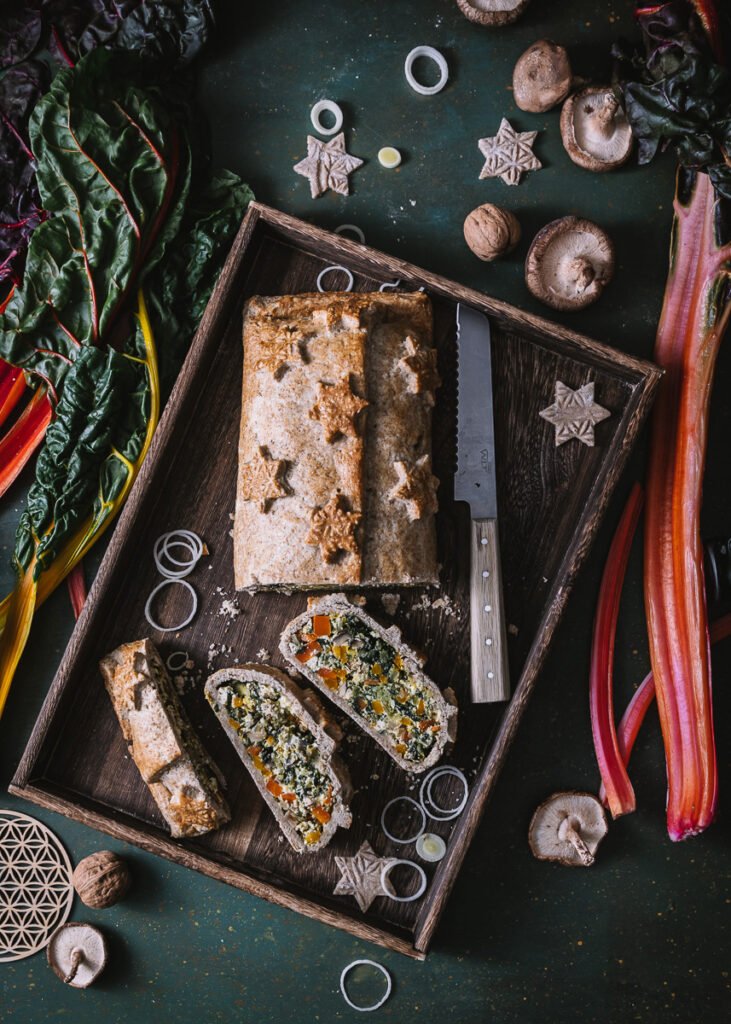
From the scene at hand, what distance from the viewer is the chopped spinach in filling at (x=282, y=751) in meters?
4.68

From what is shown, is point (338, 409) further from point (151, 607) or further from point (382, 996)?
point (382, 996)

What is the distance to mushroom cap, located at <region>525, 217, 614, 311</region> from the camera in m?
4.87

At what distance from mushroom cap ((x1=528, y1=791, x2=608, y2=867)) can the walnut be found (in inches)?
126

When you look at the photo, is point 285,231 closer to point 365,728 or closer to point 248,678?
point 248,678

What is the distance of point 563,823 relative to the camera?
498 cm

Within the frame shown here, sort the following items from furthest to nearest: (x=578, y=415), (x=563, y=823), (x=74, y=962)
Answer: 1. (x=74, y=962)
2. (x=563, y=823)
3. (x=578, y=415)

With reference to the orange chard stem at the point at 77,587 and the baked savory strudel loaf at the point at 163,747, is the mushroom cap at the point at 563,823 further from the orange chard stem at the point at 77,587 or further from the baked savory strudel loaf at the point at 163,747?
the orange chard stem at the point at 77,587

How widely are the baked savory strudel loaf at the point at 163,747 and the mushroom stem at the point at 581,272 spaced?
10.5ft

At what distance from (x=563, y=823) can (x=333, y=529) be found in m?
2.26

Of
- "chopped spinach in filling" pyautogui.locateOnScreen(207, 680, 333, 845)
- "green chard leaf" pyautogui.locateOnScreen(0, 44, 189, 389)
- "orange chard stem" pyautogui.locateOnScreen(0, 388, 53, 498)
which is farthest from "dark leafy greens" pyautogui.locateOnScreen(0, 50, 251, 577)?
"chopped spinach in filling" pyautogui.locateOnScreen(207, 680, 333, 845)

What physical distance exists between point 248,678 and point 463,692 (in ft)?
4.00

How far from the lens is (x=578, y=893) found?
16.7 ft

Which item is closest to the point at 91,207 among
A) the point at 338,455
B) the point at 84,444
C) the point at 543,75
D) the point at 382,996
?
the point at 84,444

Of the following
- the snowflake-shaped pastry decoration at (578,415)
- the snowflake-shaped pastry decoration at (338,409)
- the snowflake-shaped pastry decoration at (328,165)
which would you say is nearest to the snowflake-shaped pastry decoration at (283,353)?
the snowflake-shaped pastry decoration at (338,409)
